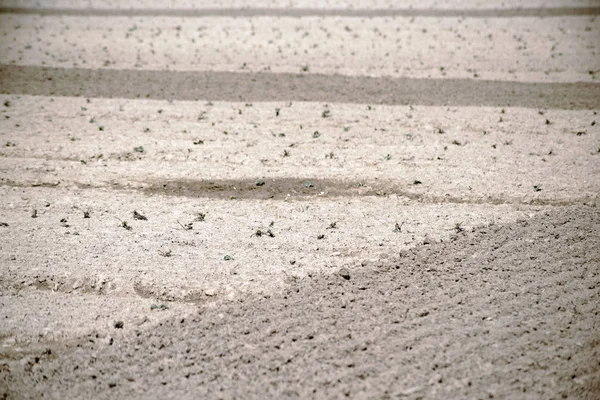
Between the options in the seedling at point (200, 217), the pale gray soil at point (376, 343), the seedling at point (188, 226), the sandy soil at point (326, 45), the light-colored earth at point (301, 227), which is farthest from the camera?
the sandy soil at point (326, 45)

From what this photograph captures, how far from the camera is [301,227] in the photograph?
6766 millimetres

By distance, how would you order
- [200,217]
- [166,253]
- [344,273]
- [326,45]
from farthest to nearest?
[326,45] → [200,217] → [166,253] → [344,273]

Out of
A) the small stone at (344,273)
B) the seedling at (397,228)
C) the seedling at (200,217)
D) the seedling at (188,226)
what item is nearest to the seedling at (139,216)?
the seedling at (188,226)

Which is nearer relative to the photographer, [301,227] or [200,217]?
[301,227]

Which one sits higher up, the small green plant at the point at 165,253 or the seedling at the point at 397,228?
the seedling at the point at 397,228

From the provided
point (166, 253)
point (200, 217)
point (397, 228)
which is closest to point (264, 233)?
point (200, 217)

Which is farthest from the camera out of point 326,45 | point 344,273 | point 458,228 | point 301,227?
point 326,45

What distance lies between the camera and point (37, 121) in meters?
10.1

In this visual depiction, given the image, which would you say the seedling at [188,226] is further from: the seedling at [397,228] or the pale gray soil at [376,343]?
the seedling at [397,228]

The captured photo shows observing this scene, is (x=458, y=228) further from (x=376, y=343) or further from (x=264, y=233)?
(x=264, y=233)

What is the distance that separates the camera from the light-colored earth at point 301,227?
15.0 ft

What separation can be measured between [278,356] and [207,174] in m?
4.39

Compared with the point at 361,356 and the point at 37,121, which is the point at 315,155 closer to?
the point at 361,356

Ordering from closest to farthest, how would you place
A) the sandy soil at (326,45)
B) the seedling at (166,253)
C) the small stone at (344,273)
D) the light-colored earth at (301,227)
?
the light-colored earth at (301,227)
the small stone at (344,273)
the seedling at (166,253)
the sandy soil at (326,45)
